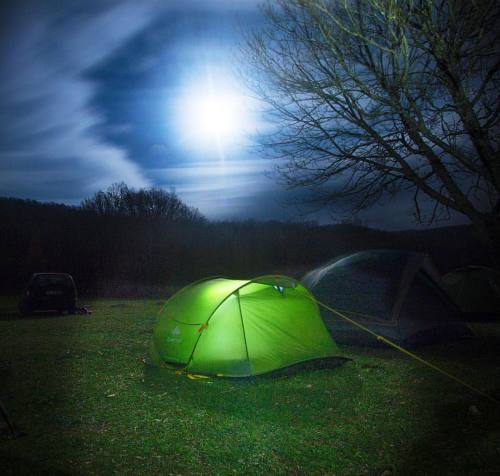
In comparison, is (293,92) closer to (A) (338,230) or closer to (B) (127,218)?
(A) (338,230)

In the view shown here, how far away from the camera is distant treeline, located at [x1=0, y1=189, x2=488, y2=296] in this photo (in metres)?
27.3

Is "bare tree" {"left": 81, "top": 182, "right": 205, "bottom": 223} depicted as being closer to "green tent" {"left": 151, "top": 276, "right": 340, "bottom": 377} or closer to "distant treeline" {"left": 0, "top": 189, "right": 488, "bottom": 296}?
"distant treeline" {"left": 0, "top": 189, "right": 488, "bottom": 296}

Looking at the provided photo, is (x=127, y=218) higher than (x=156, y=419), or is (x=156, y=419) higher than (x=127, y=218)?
(x=127, y=218)

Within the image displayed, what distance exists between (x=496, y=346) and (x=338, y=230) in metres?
19.3

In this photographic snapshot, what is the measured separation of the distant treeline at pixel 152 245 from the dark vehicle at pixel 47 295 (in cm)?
985

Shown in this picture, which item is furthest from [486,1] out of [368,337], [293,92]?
[368,337]

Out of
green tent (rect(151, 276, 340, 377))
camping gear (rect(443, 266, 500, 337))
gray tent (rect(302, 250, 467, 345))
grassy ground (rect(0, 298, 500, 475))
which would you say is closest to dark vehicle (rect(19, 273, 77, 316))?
grassy ground (rect(0, 298, 500, 475))

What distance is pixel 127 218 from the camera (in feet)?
123

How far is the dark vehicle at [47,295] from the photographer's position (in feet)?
52.0

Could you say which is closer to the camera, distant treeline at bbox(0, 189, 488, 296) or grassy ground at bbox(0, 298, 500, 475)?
grassy ground at bbox(0, 298, 500, 475)

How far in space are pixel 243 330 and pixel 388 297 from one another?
3.50 m

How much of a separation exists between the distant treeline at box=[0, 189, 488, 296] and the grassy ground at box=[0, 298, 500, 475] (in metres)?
18.0

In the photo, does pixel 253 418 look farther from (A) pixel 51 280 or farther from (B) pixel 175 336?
(A) pixel 51 280

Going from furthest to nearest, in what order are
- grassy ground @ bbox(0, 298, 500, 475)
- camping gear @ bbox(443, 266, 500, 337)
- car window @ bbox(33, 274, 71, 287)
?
car window @ bbox(33, 274, 71, 287) → camping gear @ bbox(443, 266, 500, 337) → grassy ground @ bbox(0, 298, 500, 475)
